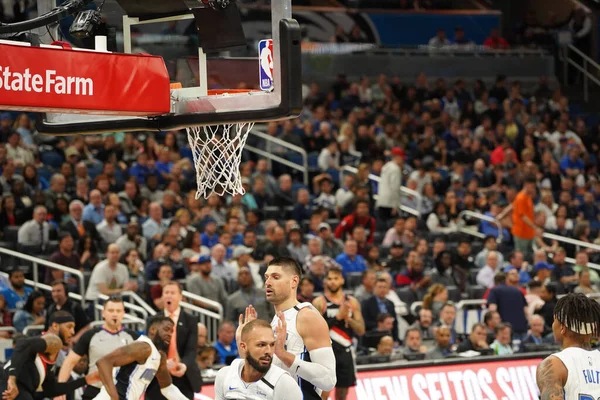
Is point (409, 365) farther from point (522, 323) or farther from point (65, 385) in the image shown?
point (65, 385)

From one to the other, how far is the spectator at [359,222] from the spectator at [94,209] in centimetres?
380

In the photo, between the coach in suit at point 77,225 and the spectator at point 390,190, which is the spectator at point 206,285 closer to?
the coach in suit at point 77,225

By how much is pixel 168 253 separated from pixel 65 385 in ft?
17.2

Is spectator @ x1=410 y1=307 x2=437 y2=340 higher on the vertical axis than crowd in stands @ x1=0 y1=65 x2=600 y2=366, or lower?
lower

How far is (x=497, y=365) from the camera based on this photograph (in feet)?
Answer: 44.0

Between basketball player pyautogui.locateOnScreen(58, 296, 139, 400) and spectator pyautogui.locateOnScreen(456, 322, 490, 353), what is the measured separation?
199 inches

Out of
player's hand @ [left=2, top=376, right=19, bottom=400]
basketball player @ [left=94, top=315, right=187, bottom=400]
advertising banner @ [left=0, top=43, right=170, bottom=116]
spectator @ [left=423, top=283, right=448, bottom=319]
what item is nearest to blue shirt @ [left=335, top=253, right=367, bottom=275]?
spectator @ [left=423, top=283, right=448, bottom=319]

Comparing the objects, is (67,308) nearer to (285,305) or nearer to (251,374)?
(285,305)

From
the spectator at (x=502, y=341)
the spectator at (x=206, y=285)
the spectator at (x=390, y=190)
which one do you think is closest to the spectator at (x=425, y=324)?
the spectator at (x=502, y=341)

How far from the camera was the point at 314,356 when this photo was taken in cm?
741

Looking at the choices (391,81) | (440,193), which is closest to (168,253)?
(440,193)

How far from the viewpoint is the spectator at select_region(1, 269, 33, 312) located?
13.5 meters

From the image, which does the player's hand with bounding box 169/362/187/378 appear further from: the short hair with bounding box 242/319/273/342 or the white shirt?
the white shirt

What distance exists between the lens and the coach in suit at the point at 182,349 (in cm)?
1007
